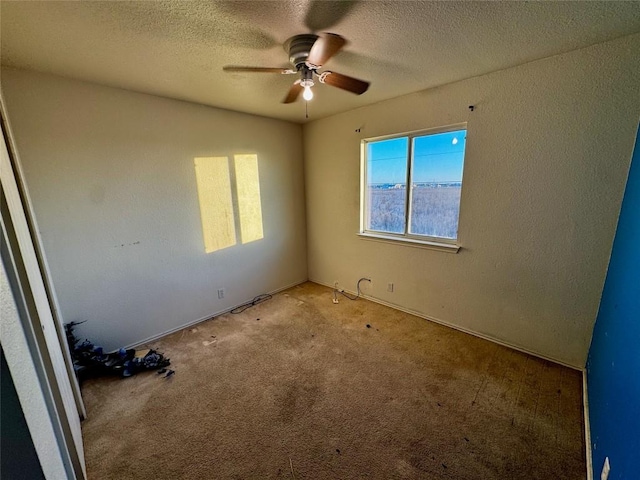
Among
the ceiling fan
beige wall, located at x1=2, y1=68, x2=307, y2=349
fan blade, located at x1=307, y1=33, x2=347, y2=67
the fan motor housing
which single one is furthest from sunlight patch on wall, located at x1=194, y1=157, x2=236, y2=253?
fan blade, located at x1=307, y1=33, x2=347, y2=67

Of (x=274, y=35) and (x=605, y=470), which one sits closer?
(x=605, y=470)

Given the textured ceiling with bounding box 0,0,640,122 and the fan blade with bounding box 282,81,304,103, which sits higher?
the textured ceiling with bounding box 0,0,640,122

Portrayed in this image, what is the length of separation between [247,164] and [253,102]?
2.41 ft

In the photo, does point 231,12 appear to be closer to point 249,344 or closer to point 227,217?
point 227,217

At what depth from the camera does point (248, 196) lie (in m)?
3.23

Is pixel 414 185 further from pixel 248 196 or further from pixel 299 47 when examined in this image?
pixel 248 196

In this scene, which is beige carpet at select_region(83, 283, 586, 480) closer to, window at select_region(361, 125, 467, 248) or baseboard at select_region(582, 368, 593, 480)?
baseboard at select_region(582, 368, 593, 480)

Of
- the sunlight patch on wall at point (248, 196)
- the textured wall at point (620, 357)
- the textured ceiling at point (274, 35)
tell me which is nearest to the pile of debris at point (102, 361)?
the sunlight patch on wall at point (248, 196)

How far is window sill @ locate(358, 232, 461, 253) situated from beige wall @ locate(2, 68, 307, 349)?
1.58 m

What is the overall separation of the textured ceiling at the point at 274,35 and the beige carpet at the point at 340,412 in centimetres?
237

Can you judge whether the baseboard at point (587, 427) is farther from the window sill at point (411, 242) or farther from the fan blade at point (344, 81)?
the fan blade at point (344, 81)

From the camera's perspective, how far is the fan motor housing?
1.52 metres

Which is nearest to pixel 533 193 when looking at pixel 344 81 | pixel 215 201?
pixel 344 81

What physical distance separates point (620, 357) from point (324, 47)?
2129 mm
